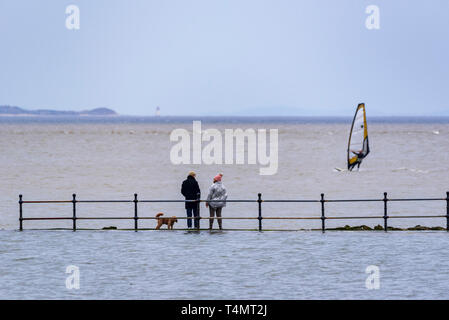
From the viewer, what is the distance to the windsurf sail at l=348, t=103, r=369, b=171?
71.4 meters

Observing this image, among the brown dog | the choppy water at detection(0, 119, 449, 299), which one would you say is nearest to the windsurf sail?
the choppy water at detection(0, 119, 449, 299)

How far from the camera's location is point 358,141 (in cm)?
7300

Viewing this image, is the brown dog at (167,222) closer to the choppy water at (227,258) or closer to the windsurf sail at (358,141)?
the choppy water at (227,258)

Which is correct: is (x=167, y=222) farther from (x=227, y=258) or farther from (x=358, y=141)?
(x=358, y=141)

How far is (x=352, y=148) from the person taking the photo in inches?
2908

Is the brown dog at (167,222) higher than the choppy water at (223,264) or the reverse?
higher

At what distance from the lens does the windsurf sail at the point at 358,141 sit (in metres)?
71.4

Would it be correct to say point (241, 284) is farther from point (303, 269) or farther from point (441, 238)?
point (441, 238)

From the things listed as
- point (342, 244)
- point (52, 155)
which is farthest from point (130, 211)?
point (52, 155)

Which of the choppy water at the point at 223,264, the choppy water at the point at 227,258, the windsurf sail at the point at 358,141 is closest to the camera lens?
the choppy water at the point at 223,264

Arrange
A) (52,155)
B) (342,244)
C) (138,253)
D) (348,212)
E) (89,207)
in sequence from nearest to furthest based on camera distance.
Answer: (138,253) → (342,244) → (348,212) → (89,207) → (52,155)

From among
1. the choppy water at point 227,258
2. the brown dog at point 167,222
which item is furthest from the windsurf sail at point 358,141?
the brown dog at point 167,222

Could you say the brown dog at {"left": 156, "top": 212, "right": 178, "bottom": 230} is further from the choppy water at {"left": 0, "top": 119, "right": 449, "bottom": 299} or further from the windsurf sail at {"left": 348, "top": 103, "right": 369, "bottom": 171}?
the windsurf sail at {"left": 348, "top": 103, "right": 369, "bottom": 171}
